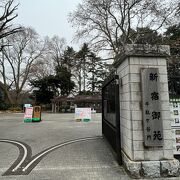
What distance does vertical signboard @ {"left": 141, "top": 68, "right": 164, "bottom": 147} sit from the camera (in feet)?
10.9

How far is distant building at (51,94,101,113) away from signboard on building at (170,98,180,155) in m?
23.7

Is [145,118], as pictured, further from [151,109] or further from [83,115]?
[83,115]

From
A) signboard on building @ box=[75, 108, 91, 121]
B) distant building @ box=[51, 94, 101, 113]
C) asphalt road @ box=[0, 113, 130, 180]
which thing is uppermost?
distant building @ box=[51, 94, 101, 113]

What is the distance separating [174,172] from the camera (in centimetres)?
326

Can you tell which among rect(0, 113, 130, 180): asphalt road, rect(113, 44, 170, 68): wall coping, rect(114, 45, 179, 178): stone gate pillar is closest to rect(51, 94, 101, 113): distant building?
→ rect(0, 113, 130, 180): asphalt road

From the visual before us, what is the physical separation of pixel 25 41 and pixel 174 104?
3006 centimetres

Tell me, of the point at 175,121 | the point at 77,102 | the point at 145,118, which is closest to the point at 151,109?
the point at 145,118

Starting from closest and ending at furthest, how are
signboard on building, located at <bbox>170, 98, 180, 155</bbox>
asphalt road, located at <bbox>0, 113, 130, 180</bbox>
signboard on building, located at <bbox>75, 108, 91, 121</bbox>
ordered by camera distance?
asphalt road, located at <bbox>0, 113, 130, 180</bbox>, signboard on building, located at <bbox>170, 98, 180, 155</bbox>, signboard on building, located at <bbox>75, 108, 91, 121</bbox>

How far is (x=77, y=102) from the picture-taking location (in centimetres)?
2794

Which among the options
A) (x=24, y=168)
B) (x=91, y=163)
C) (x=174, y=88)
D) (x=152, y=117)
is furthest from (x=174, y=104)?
(x=24, y=168)

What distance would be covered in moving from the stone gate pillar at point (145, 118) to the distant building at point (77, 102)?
78.6 feet

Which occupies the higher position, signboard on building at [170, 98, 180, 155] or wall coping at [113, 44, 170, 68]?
wall coping at [113, 44, 170, 68]

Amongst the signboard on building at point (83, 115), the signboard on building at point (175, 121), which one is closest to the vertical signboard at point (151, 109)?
the signboard on building at point (175, 121)

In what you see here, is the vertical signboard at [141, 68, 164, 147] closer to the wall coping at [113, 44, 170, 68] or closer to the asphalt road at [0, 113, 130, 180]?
the wall coping at [113, 44, 170, 68]
